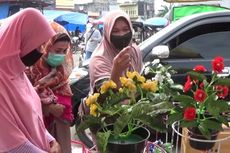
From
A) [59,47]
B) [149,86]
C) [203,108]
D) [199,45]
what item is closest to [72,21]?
[199,45]

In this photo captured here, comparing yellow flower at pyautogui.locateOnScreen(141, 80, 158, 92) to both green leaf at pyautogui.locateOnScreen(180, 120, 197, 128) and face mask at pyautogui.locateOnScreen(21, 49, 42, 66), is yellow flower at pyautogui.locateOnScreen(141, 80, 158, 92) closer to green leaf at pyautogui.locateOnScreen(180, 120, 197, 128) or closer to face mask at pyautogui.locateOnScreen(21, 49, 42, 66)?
green leaf at pyautogui.locateOnScreen(180, 120, 197, 128)

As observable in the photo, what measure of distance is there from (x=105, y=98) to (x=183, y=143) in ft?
1.48

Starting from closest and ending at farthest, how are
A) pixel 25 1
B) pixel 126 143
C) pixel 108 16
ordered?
1. pixel 126 143
2. pixel 108 16
3. pixel 25 1

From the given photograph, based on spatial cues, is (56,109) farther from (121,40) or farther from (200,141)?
(200,141)

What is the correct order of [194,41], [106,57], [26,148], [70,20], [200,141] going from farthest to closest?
[70,20] → [194,41] → [106,57] → [26,148] → [200,141]

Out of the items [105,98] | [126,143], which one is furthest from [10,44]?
[126,143]

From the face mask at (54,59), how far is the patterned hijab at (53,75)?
3 centimetres

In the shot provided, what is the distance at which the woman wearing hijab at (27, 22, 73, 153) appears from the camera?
8.36ft

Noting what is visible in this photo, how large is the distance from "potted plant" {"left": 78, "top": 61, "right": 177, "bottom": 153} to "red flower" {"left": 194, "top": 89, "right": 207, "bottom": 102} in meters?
0.12

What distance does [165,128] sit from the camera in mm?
1563

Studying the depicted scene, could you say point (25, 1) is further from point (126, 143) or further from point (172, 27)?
point (126, 143)

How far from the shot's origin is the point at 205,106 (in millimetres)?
1568

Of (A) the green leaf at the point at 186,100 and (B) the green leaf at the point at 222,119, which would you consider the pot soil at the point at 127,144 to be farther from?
(B) the green leaf at the point at 222,119

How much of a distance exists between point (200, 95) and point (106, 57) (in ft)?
3.26
